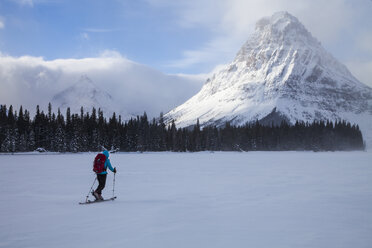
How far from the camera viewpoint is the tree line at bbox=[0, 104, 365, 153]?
109 metres

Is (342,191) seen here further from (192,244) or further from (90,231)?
(90,231)

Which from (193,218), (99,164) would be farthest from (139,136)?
(193,218)

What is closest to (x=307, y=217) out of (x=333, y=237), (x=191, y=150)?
(x=333, y=237)

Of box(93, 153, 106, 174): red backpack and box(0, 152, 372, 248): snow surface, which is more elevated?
box(93, 153, 106, 174): red backpack

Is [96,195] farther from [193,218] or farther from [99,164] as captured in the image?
[193,218]

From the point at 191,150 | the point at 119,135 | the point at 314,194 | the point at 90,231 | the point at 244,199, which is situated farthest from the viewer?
the point at 191,150

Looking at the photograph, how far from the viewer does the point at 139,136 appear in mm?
135750

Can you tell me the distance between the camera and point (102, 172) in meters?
16.6

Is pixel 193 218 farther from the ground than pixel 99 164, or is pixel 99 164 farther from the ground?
pixel 99 164

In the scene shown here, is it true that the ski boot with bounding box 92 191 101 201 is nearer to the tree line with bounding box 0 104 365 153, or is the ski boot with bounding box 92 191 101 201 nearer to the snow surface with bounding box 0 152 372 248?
the snow surface with bounding box 0 152 372 248

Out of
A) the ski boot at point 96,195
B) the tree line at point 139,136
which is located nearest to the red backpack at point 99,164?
the ski boot at point 96,195

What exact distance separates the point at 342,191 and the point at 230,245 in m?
12.6

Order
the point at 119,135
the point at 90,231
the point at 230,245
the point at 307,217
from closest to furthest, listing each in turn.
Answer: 1. the point at 230,245
2. the point at 90,231
3. the point at 307,217
4. the point at 119,135

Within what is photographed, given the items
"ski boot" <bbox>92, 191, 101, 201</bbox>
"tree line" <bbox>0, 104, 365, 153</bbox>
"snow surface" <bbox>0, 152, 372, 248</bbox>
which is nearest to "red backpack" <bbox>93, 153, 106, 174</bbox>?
"ski boot" <bbox>92, 191, 101, 201</bbox>
